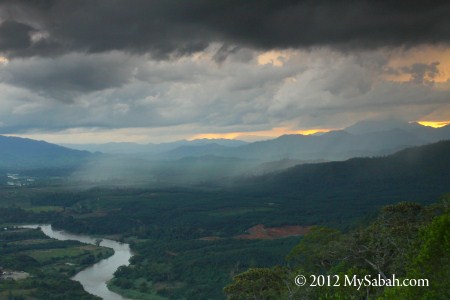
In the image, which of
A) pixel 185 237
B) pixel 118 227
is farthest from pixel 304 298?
pixel 118 227

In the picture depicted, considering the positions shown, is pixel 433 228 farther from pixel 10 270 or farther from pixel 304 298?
pixel 10 270

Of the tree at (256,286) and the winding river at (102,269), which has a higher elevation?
the tree at (256,286)

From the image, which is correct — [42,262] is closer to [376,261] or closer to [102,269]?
[102,269]

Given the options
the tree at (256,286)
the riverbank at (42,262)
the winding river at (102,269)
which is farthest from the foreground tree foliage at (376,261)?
the winding river at (102,269)

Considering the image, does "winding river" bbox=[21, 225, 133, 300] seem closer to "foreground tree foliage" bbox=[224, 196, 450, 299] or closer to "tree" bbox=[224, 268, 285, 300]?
"foreground tree foliage" bbox=[224, 196, 450, 299]

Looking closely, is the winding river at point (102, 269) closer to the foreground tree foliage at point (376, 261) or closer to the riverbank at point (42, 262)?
the riverbank at point (42, 262)

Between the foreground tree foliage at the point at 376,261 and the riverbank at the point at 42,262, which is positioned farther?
the riverbank at the point at 42,262
